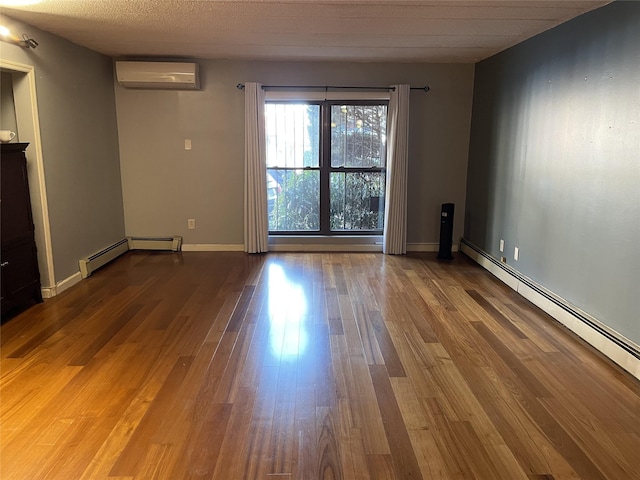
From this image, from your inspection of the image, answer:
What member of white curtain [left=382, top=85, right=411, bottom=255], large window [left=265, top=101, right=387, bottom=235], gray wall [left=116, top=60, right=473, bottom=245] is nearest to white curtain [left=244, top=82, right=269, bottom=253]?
gray wall [left=116, top=60, right=473, bottom=245]

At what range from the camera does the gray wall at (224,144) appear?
5.52m

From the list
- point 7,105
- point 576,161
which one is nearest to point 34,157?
point 7,105

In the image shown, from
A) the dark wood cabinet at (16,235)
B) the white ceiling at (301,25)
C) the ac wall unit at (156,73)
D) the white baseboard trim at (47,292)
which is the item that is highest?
the white ceiling at (301,25)

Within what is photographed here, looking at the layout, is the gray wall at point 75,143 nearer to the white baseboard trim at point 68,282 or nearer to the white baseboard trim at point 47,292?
the white baseboard trim at point 68,282

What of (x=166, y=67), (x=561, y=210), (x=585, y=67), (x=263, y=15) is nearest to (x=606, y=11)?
(x=585, y=67)

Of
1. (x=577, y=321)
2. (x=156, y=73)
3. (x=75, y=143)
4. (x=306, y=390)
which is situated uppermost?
(x=156, y=73)

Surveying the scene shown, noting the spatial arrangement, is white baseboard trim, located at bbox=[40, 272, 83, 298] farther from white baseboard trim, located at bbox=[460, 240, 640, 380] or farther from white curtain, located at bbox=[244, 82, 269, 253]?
white baseboard trim, located at bbox=[460, 240, 640, 380]

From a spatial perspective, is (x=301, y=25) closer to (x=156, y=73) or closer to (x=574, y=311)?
(x=156, y=73)

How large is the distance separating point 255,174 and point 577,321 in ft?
12.1

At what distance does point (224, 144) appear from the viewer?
5.67 metres

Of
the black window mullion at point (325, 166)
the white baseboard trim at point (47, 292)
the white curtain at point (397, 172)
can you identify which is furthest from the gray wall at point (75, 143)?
the white curtain at point (397, 172)

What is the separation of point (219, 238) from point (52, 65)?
2.59 metres

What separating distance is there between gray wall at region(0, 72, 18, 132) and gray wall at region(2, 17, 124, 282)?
19cm

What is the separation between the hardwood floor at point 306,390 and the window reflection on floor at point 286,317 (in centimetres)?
2
